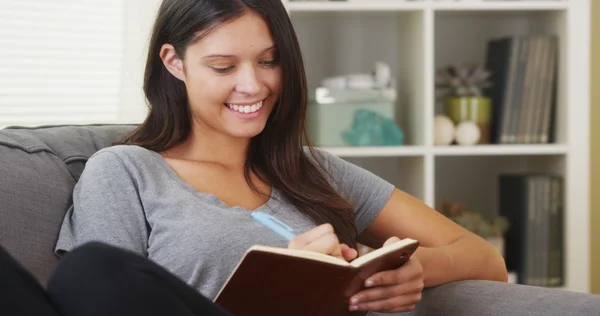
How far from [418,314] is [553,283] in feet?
4.52

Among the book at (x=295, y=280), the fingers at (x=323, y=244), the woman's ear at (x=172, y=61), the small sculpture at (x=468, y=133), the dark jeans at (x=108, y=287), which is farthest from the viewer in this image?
the small sculpture at (x=468, y=133)

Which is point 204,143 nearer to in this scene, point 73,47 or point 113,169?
point 113,169

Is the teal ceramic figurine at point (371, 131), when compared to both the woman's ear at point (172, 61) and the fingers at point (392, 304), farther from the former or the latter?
the fingers at point (392, 304)

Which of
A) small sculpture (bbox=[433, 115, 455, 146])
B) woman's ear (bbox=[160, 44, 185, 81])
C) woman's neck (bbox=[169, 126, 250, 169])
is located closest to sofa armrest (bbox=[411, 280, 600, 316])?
woman's neck (bbox=[169, 126, 250, 169])

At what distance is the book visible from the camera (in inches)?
45.1

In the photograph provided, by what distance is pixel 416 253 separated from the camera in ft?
5.25

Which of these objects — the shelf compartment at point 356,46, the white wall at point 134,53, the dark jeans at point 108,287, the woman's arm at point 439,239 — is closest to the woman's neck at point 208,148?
the woman's arm at point 439,239

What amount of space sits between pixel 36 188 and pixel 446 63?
75.8 inches

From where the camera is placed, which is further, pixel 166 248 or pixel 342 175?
pixel 342 175

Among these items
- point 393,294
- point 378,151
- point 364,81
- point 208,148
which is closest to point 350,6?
point 364,81

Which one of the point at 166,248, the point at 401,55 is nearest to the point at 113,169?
the point at 166,248

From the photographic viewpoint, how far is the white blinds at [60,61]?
259 cm

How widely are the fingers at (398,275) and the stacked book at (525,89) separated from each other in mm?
1510

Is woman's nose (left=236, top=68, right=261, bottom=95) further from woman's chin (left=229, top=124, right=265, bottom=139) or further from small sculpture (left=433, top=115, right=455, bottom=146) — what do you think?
small sculpture (left=433, top=115, right=455, bottom=146)
